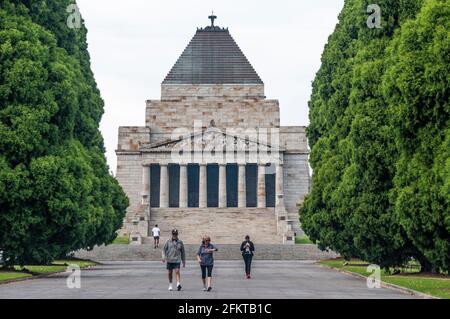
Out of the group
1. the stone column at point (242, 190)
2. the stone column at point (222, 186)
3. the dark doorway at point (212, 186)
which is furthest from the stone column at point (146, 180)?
the stone column at point (242, 190)

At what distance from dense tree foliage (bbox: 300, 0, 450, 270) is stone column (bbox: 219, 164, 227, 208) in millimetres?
34669

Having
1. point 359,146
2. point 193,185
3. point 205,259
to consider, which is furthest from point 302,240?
point 205,259

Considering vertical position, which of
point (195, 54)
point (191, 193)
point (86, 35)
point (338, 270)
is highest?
point (195, 54)

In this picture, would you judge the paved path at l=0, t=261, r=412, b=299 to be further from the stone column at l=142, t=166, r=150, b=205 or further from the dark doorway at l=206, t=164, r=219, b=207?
the dark doorway at l=206, t=164, r=219, b=207

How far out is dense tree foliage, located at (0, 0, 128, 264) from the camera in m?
34.6

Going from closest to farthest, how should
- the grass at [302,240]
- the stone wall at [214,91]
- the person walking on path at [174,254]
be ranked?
the person walking on path at [174,254]
the grass at [302,240]
the stone wall at [214,91]

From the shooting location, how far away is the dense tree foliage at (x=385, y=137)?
2786 cm

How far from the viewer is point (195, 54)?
104 metres

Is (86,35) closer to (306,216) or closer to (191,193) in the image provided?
(306,216)

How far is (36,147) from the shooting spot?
35531 mm

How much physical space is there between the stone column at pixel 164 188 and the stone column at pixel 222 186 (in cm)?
525

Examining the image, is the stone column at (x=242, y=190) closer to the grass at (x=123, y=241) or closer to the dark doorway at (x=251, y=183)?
the dark doorway at (x=251, y=183)
